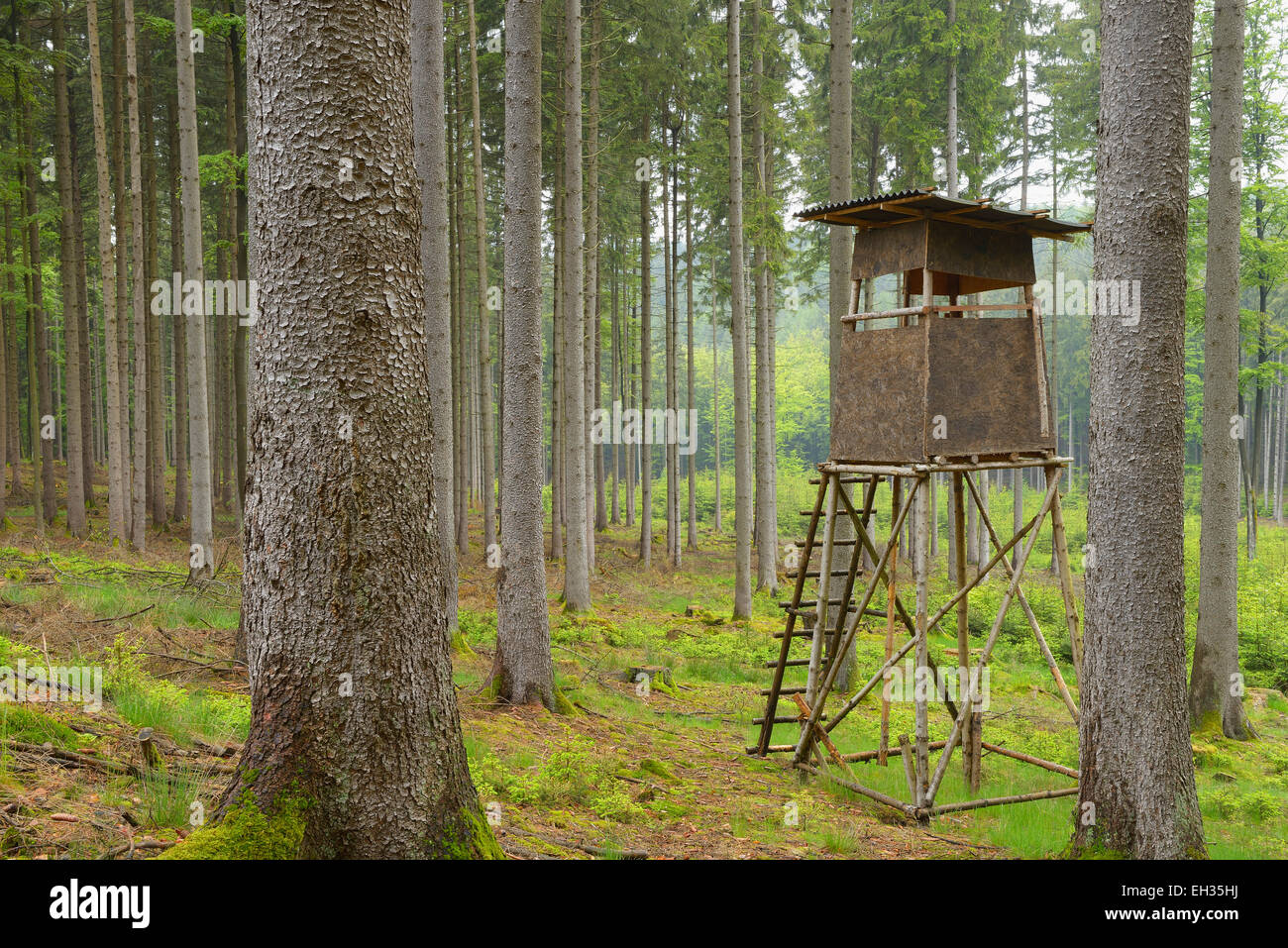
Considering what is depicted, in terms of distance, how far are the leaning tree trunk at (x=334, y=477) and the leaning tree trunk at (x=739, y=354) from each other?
39.7 feet

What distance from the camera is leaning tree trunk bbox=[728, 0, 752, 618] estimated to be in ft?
51.9

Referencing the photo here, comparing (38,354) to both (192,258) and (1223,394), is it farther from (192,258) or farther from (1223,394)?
(1223,394)

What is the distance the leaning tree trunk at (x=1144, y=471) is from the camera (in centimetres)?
518

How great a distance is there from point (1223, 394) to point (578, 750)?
8970 mm

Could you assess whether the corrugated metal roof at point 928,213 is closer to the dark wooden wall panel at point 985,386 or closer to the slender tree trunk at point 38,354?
the dark wooden wall panel at point 985,386

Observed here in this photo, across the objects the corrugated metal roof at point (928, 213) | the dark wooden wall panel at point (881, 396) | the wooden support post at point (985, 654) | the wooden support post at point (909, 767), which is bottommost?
the wooden support post at point (909, 767)

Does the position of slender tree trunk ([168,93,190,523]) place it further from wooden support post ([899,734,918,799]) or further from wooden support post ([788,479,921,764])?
wooden support post ([899,734,918,799])

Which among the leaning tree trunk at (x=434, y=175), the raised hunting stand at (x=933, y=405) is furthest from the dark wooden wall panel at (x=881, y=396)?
the leaning tree trunk at (x=434, y=175)

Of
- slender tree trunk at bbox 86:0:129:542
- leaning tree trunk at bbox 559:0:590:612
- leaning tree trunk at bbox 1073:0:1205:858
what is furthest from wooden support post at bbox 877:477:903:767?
slender tree trunk at bbox 86:0:129:542

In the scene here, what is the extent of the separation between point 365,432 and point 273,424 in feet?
1.44

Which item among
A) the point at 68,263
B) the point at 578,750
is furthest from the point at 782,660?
the point at 68,263

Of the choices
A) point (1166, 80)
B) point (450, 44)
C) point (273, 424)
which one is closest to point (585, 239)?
point (450, 44)

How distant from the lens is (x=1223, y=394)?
10.0m
